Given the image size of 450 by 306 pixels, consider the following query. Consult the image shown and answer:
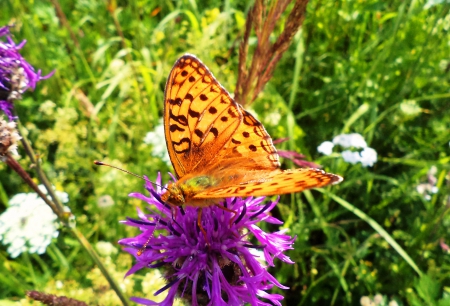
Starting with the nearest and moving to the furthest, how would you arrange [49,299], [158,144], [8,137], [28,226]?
[49,299] < [8,137] < [28,226] < [158,144]

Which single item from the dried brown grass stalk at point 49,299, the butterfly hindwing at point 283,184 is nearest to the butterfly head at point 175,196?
the butterfly hindwing at point 283,184

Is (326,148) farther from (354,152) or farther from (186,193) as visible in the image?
(186,193)

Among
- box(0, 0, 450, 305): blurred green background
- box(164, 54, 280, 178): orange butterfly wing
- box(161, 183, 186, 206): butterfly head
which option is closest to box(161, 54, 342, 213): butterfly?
box(164, 54, 280, 178): orange butterfly wing

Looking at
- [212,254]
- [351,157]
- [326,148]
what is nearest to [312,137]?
[326,148]

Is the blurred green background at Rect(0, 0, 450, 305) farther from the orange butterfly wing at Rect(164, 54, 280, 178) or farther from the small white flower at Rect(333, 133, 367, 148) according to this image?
the orange butterfly wing at Rect(164, 54, 280, 178)

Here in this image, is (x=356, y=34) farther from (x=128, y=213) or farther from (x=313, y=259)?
(x=128, y=213)

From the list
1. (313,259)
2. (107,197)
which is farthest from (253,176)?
(107,197)

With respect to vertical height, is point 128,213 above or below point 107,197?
below
